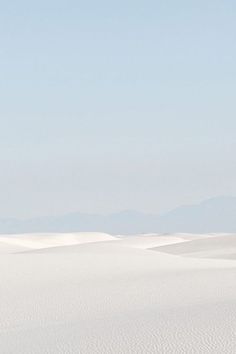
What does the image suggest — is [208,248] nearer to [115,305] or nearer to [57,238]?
[115,305]

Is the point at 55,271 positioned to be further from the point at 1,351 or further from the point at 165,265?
the point at 1,351

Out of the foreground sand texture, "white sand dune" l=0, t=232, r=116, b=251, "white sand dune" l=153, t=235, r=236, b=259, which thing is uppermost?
"white sand dune" l=0, t=232, r=116, b=251

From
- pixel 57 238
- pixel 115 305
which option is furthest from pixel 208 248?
pixel 57 238

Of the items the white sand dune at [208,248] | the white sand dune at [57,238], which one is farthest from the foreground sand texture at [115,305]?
the white sand dune at [57,238]

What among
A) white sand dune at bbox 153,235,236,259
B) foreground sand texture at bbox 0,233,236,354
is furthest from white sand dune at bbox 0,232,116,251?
foreground sand texture at bbox 0,233,236,354

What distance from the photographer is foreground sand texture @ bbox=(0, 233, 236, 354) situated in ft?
28.6

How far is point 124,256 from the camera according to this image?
22.0 meters

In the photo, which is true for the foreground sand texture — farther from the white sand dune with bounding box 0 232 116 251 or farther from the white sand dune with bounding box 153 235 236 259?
the white sand dune with bounding box 0 232 116 251

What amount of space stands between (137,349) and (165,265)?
1088 centimetres

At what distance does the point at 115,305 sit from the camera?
1240 centimetres

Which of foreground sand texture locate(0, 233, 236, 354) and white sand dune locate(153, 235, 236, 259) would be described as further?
white sand dune locate(153, 235, 236, 259)

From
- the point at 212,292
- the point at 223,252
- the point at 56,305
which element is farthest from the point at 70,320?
the point at 223,252

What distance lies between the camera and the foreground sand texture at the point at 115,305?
8719 mm

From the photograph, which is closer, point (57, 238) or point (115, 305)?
point (115, 305)
